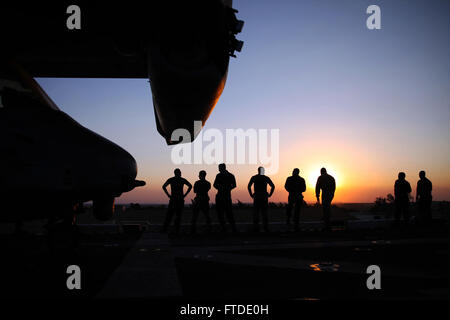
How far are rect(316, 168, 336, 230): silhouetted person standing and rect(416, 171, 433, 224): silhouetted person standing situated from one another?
3.24 metres

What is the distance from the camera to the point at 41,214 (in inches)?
84.0

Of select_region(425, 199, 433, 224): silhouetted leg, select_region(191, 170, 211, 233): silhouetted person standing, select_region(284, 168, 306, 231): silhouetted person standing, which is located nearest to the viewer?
select_region(191, 170, 211, 233): silhouetted person standing

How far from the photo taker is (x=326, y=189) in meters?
8.50

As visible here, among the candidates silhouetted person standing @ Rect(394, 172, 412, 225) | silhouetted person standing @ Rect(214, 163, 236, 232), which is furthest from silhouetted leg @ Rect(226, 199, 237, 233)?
silhouetted person standing @ Rect(394, 172, 412, 225)

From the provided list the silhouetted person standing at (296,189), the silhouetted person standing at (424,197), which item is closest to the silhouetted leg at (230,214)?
the silhouetted person standing at (296,189)

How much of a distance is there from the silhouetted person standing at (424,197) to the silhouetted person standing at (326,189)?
3238 mm

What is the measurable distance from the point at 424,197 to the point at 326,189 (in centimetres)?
350

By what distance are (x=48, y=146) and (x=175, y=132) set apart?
109 centimetres

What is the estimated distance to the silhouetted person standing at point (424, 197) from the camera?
9586 mm

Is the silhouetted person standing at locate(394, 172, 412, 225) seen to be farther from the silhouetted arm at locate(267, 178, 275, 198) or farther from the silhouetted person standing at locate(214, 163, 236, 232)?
the silhouetted person standing at locate(214, 163, 236, 232)

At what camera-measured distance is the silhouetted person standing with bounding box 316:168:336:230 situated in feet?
27.7

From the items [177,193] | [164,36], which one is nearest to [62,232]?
[164,36]
